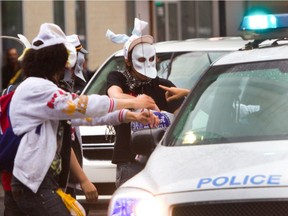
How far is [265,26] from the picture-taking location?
734cm

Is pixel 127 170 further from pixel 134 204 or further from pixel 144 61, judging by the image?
pixel 134 204

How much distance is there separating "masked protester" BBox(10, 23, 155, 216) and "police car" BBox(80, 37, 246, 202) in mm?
3342

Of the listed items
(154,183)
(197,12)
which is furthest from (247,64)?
(197,12)

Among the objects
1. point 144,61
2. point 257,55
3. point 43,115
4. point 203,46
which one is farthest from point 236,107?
point 203,46

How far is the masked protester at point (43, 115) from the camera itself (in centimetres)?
580

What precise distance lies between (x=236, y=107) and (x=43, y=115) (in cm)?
146

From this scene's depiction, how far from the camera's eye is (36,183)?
578 cm

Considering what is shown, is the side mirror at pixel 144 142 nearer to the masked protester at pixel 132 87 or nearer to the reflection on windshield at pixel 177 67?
the masked protester at pixel 132 87

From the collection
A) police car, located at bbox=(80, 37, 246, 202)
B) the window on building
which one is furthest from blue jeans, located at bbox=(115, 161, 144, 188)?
the window on building

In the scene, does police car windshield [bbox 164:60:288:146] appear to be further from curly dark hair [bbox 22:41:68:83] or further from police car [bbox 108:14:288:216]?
curly dark hair [bbox 22:41:68:83]

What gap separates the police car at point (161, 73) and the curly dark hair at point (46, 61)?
334cm

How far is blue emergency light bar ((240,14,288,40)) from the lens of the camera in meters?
7.35

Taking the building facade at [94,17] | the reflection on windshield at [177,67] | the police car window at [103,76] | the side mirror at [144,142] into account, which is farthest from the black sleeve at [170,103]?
the building facade at [94,17]

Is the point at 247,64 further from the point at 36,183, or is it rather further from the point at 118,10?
the point at 118,10
